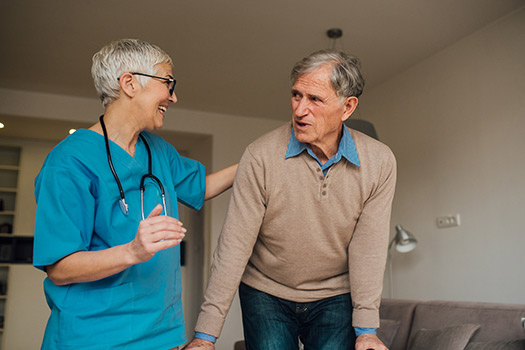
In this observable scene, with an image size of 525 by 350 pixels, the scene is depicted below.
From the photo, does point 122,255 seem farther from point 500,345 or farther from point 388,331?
point 388,331

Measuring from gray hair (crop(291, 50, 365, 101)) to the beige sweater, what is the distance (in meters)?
0.20

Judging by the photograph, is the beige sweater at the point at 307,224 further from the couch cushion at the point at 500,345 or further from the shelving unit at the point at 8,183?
the shelving unit at the point at 8,183

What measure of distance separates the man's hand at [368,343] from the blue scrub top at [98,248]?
1.71 feet

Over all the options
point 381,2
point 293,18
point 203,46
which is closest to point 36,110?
point 203,46

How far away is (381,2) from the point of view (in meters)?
3.42

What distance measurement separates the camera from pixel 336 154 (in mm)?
1570

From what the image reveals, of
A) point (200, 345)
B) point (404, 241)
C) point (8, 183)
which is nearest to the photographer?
point (200, 345)

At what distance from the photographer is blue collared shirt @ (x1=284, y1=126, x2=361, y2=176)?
1560 mm

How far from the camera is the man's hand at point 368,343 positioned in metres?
1.45

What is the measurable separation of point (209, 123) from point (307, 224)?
177 inches

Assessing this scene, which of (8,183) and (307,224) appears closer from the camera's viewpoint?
(307,224)

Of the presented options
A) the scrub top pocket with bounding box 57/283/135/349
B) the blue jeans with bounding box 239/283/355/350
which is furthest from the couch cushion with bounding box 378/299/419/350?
the scrub top pocket with bounding box 57/283/135/349

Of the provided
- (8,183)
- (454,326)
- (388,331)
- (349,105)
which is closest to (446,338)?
(454,326)

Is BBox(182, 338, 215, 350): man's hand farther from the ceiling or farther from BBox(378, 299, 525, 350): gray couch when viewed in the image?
the ceiling
